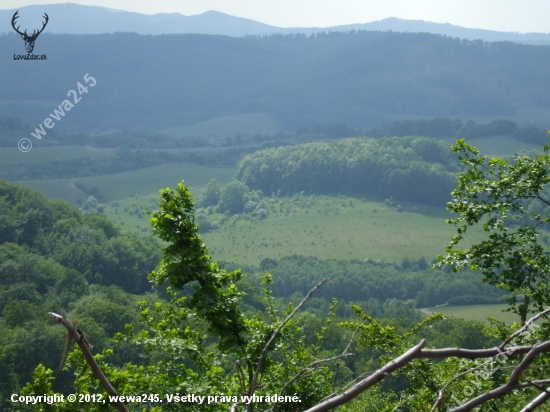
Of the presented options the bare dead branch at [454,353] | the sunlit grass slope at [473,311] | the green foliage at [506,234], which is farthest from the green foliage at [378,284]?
the bare dead branch at [454,353]

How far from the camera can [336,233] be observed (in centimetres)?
15475

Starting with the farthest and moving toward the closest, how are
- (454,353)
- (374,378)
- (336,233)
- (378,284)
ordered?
1. (336,233)
2. (378,284)
3. (454,353)
4. (374,378)

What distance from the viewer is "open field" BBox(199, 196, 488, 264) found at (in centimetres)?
13875

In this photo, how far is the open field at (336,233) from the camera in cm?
13875

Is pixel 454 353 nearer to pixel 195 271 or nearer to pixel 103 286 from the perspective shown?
pixel 195 271

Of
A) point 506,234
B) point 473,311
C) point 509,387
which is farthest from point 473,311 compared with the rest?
point 509,387

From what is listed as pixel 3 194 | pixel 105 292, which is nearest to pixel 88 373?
pixel 105 292

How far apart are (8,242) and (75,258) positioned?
891 cm

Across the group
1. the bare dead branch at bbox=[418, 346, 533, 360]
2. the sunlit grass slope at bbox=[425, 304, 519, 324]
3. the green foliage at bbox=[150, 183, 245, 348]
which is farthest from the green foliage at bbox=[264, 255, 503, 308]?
the bare dead branch at bbox=[418, 346, 533, 360]

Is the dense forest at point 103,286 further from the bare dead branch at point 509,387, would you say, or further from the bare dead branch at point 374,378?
the bare dead branch at point 509,387

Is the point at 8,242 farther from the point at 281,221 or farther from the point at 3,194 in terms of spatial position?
the point at 281,221

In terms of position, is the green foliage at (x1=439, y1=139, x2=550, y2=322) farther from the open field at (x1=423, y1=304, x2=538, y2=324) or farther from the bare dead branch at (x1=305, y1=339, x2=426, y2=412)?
the open field at (x1=423, y1=304, x2=538, y2=324)

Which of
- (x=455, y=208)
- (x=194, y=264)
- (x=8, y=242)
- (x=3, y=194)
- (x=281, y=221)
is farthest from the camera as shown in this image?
(x=281, y=221)

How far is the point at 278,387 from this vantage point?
1127cm
